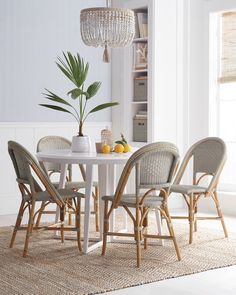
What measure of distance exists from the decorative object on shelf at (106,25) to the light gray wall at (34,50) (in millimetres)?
1690

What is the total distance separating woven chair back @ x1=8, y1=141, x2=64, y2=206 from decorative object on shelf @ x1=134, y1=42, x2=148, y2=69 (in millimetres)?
2848

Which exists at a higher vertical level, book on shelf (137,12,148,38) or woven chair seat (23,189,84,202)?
book on shelf (137,12,148,38)

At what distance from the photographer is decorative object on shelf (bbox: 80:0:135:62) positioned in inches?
210

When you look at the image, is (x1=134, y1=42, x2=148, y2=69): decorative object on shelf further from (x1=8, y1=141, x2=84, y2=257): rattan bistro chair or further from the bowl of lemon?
(x1=8, y1=141, x2=84, y2=257): rattan bistro chair

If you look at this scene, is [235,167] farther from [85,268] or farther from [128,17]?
[85,268]

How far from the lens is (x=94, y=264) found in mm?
4586

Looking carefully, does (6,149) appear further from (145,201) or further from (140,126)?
(145,201)

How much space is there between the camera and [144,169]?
461cm

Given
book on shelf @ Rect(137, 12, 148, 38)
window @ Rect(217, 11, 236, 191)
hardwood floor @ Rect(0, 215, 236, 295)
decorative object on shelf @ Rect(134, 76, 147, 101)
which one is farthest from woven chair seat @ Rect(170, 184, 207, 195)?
book on shelf @ Rect(137, 12, 148, 38)

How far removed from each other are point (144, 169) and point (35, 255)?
1.05 meters

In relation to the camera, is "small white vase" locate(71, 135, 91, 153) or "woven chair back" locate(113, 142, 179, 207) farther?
"small white vase" locate(71, 135, 91, 153)

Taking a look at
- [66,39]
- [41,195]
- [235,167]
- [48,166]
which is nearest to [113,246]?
[41,195]

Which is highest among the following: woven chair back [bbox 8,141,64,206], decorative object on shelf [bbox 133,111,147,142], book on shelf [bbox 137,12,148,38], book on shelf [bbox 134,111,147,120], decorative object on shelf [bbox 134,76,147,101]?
book on shelf [bbox 137,12,148,38]

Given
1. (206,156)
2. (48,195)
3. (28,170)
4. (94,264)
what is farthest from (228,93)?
(94,264)
